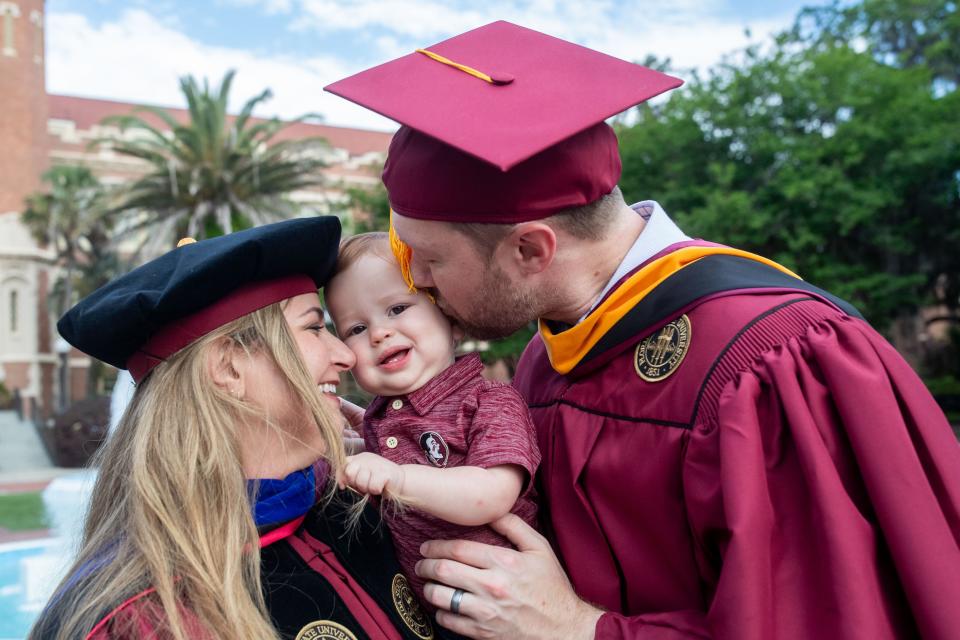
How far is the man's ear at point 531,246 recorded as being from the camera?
6.79 feet

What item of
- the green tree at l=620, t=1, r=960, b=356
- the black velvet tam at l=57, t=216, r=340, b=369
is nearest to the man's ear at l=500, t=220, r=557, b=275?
the black velvet tam at l=57, t=216, r=340, b=369

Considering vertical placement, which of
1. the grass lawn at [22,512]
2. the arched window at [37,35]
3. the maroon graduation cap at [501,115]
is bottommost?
the grass lawn at [22,512]

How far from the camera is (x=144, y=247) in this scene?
21.6 meters

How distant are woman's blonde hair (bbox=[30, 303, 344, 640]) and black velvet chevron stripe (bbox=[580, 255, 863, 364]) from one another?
2.35 feet

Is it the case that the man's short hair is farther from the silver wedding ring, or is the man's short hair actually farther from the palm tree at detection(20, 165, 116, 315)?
the palm tree at detection(20, 165, 116, 315)

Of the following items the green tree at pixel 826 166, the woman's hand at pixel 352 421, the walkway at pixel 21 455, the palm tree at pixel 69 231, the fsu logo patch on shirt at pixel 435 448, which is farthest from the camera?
the palm tree at pixel 69 231

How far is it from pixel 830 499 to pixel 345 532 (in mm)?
1146

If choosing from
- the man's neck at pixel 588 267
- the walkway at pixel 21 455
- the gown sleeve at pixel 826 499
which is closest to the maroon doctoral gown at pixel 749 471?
the gown sleeve at pixel 826 499

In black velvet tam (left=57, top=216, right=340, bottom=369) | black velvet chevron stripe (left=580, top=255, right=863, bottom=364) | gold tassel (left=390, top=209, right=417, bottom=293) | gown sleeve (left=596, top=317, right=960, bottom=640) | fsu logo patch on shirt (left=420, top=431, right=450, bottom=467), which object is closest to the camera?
gown sleeve (left=596, top=317, right=960, bottom=640)

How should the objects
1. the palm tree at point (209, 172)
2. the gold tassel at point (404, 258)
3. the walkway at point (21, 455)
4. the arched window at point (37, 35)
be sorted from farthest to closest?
1. the arched window at point (37, 35)
2. the palm tree at point (209, 172)
3. the walkway at point (21, 455)
4. the gold tassel at point (404, 258)

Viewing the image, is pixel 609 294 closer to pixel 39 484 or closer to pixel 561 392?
pixel 561 392

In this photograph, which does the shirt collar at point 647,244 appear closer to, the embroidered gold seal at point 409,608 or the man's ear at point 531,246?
the man's ear at point 531,246

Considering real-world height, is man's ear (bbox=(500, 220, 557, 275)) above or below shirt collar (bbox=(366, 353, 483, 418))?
above

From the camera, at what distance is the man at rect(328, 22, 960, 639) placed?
1.60 m
